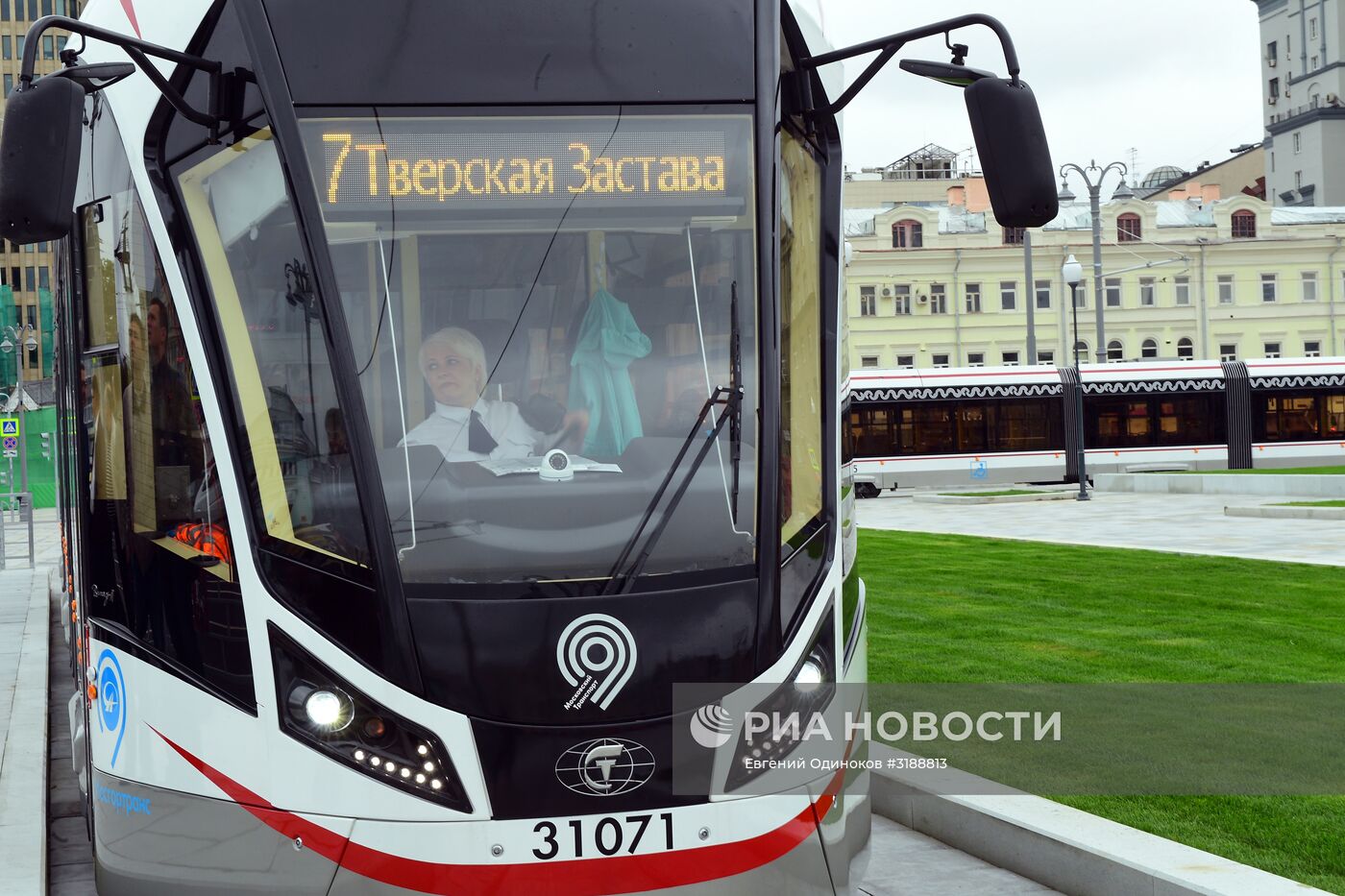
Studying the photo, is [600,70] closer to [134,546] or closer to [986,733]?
[134,546]

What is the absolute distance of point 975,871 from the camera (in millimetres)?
5480

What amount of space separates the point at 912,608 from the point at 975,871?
282 inches

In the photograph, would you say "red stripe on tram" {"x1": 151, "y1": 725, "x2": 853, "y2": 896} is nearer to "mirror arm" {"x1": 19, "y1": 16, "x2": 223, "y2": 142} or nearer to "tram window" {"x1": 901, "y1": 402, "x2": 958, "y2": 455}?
"mirror arm" {"x1": 19, "y1": 16, "x2": 223, "y2": 142}

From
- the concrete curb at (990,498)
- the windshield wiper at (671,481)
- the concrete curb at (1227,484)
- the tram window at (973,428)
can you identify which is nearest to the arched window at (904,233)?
the tram window at (973,428)

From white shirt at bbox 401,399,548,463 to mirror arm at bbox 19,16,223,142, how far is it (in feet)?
3.14

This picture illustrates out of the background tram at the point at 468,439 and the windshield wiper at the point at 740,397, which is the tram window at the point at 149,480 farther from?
the windshield wiper at the point at 740,397

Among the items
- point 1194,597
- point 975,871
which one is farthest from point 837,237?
point 1194,597

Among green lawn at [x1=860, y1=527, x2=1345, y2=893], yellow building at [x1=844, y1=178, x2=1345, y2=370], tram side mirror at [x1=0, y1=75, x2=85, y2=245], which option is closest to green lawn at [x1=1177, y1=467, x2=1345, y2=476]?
green lawn at [x1=860, y1=527, x2=1345, y2=893]

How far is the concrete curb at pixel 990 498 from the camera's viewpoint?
32.7 m

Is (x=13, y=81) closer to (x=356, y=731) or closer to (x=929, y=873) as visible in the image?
(x=929, y=873)

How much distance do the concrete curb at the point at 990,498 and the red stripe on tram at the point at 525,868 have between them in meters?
29.3

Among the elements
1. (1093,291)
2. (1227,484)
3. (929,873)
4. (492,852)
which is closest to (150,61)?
(492,852)

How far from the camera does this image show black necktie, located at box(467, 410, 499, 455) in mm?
3951

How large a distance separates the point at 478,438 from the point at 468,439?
1.1 inches
